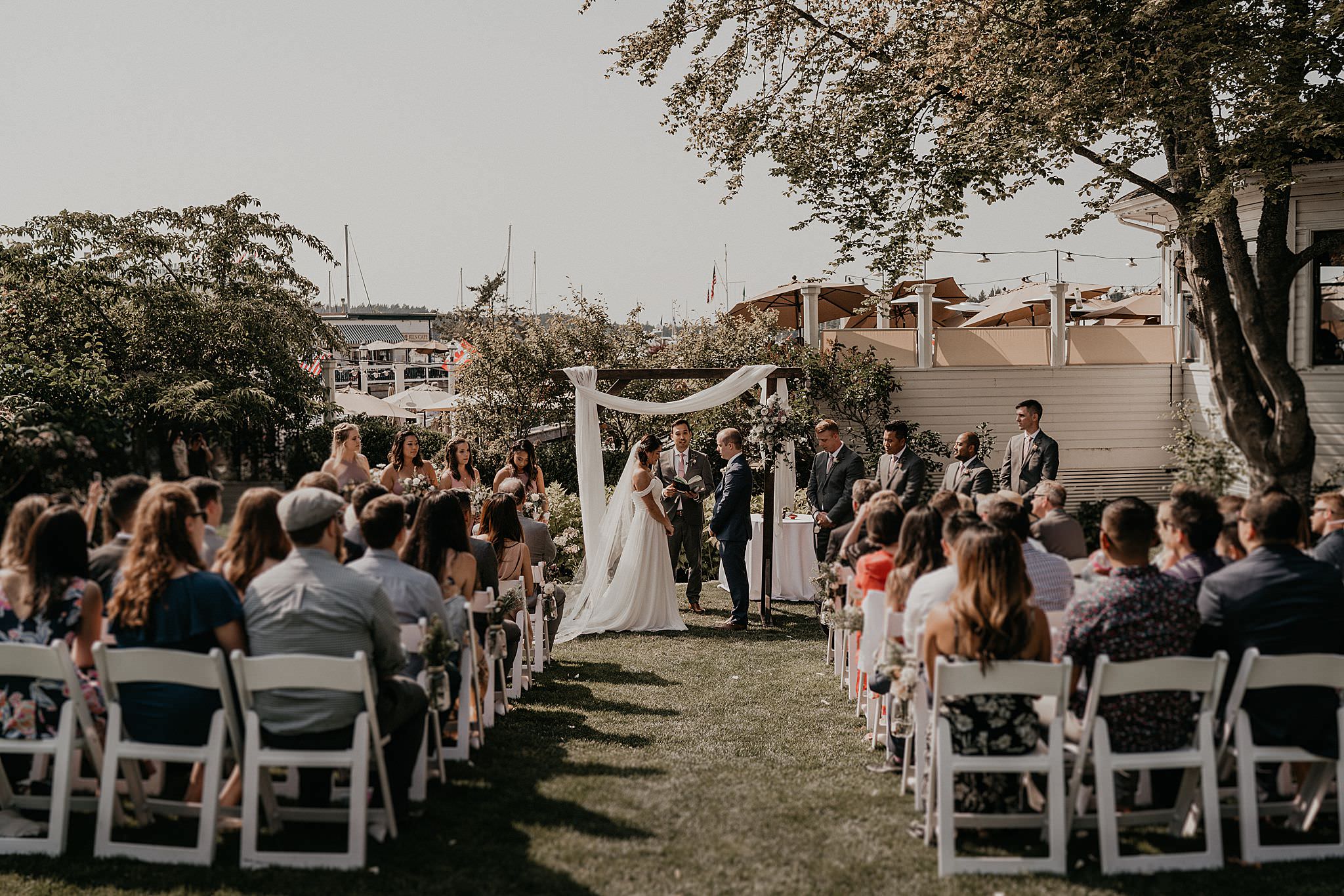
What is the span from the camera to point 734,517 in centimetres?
1050

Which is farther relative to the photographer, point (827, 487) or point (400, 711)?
point (827, 487)

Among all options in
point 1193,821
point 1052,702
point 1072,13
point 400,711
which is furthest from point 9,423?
point 1072,13

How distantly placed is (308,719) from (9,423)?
809 centimetres

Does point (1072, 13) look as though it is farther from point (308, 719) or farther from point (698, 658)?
point (308, 719)

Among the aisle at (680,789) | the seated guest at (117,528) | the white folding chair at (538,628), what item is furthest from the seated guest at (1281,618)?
the white folding chair at (538,628)

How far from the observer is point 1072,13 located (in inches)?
435

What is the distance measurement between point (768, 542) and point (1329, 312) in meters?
9.48

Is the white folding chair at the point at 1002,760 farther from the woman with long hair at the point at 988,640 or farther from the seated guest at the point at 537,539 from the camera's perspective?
the seated guest at the point at 537,539

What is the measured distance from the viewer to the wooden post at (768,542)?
10648 mm

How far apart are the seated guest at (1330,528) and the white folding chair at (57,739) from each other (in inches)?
235

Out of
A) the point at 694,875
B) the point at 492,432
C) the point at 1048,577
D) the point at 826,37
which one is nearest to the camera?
the point at 694,875

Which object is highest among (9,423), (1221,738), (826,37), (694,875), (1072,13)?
(826,37)

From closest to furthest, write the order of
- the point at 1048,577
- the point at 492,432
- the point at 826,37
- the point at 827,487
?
the point at 1048,577, the point at 827,487, the point at 826,37, the point at 492,432

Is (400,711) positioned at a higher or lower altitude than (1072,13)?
lower
